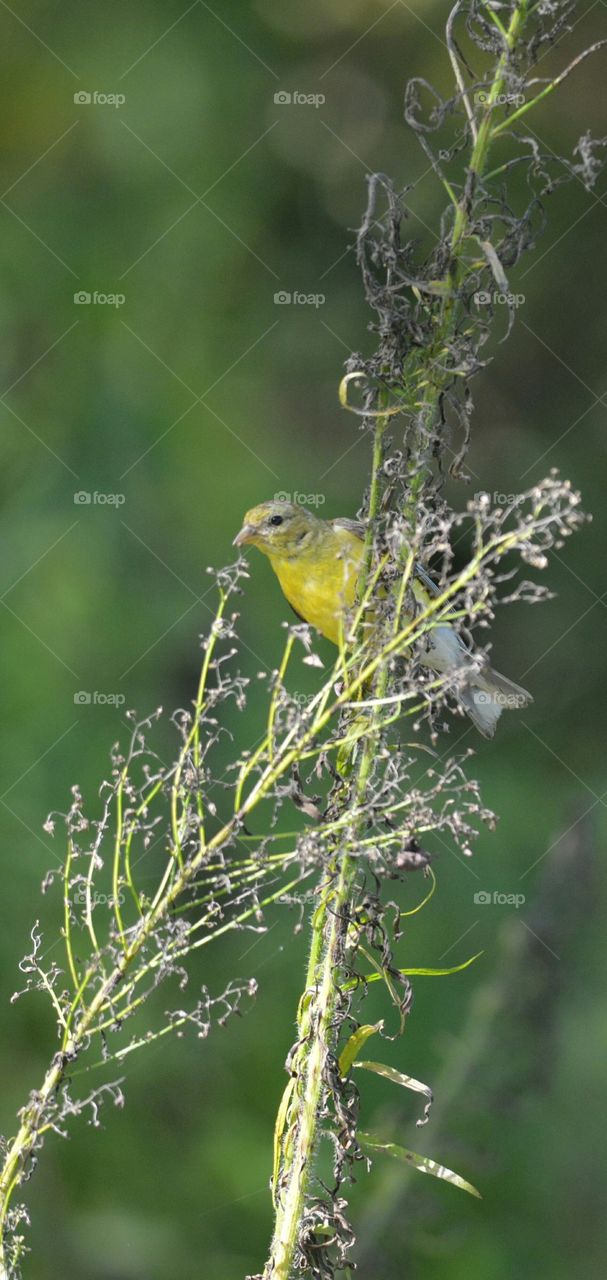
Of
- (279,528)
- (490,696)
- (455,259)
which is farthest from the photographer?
(279,528)

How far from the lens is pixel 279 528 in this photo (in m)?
2.01

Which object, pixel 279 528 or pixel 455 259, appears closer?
pixel 455 259

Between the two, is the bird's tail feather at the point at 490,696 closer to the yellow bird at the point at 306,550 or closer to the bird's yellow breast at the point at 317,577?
the yellow bird at the point at 306,550

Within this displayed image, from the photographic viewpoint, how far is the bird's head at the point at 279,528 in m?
1.99

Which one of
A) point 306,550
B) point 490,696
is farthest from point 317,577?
point 490,696

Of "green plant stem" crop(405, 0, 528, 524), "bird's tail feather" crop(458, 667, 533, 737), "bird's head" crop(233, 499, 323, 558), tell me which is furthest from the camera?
"bird's head" crop(233, 499, 323, 558)

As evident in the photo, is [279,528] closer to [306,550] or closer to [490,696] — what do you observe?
[306,550]

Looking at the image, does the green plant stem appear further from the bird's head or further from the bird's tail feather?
the bird's head

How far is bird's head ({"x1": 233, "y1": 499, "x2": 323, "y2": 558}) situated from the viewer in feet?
6.51

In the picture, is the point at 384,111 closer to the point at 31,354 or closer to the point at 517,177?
the point at 517,177

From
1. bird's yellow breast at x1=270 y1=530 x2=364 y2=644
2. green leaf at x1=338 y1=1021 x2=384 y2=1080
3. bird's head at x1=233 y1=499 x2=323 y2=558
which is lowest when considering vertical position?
green leaf at x1=338 y1=1021 x2=384 y2=1080

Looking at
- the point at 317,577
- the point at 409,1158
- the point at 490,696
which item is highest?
the point at 317,577

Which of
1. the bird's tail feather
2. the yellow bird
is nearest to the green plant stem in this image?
the bird's tail feather

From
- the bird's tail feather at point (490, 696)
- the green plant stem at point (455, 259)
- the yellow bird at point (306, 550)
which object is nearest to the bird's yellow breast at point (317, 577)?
the yellow bird at point (306, 550)
